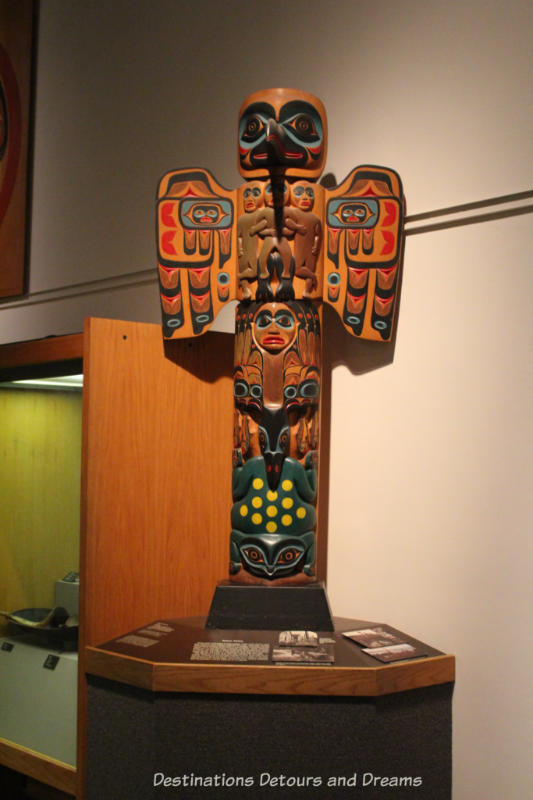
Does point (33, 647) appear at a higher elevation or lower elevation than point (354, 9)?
lower

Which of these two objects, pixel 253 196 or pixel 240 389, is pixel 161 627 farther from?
pixel 253 196

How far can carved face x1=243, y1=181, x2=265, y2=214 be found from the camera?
1.92 m

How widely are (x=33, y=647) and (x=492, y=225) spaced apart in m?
1.67

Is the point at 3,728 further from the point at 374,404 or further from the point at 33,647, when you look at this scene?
the point at 374,404

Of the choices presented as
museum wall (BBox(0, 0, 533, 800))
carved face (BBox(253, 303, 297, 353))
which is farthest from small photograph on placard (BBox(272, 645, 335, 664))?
carved face (BBox(253, 303, 297, 353))

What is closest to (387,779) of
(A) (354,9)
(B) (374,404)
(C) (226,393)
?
(B) (374,404)

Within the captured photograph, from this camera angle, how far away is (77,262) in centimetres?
296

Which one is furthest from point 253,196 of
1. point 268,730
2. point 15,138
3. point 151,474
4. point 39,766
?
point 15,138

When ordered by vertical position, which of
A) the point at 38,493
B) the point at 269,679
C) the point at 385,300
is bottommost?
the point at 269,679

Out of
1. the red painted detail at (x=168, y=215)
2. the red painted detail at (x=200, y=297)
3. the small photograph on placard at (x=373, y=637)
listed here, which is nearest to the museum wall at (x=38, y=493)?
the red painted detail at (x=200, y=297)

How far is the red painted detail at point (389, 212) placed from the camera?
1940mm

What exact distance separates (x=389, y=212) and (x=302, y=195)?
225mm

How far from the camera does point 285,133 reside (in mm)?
1880

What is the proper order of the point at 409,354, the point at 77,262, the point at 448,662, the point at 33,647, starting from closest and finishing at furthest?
1. the point at 448,662
2. the point at 409,354
3. the point at 33,647
4. the point at 77,262
